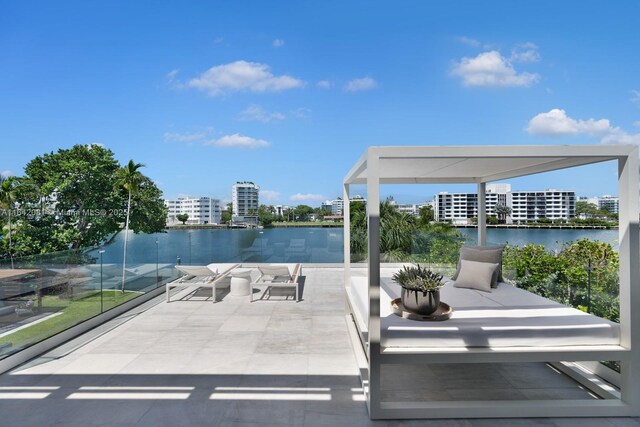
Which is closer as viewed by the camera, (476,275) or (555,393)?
(555,393)

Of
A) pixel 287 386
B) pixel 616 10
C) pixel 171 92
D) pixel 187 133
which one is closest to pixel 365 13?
pixel 616 10

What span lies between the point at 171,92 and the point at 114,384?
907 inches

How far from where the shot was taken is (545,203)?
154 ft

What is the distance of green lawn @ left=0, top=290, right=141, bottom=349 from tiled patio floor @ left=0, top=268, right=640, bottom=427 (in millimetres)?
331

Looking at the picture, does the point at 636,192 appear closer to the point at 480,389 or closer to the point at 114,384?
the point at 480,389

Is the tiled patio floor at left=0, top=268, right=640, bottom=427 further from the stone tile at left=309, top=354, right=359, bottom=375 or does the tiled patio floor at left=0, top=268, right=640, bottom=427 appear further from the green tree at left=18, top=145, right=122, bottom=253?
the green tree at left=18, top=145, right=122, bottom=253

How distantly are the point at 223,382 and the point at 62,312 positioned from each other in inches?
109

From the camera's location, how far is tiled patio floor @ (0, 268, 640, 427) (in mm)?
2814

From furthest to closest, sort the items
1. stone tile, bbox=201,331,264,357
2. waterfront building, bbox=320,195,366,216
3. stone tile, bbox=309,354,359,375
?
1. waterfront building, bbox=320,195,366,216
2. stone tile, bbox=201,331,264,357
3. stone tile, bbox=309,354,359,375

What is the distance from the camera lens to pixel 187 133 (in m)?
48.6

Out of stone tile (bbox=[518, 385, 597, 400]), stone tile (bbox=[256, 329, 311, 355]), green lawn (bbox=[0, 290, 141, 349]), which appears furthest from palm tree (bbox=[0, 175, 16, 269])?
stone tile (bbox=[518, 385, 597, 400])

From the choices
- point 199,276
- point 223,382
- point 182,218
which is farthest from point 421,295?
point 182,218

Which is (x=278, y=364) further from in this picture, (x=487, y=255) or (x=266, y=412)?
(x=487, y=255)

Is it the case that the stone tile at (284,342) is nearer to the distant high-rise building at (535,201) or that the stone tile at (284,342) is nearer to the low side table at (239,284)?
the low side table at (239,284)
